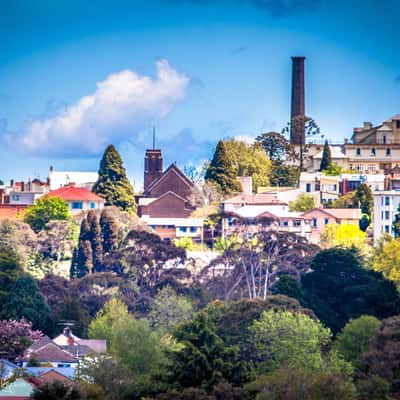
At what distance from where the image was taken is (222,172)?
4845 inches

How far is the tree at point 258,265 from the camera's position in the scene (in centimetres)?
9356

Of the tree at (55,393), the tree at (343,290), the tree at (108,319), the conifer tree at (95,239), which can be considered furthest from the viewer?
the conifer tree at (95,239)

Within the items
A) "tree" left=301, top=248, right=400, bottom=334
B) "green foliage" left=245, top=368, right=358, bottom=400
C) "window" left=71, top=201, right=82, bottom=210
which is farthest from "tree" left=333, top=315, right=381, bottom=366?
"window" left=71, top=201, right=82, bottom=210

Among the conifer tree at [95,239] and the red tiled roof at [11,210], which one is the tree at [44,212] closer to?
the red tiled roof at [11,210]

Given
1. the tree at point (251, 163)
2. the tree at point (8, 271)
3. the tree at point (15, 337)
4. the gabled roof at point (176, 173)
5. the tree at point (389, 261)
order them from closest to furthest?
the tree at point (15, 337) → the tree at point (8, 271) → the tree at point (389, 261) → the gabled roof at point (176, 173) → the tree at point (251, 163)

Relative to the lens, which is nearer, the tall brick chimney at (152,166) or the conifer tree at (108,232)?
the conifer tree at (108,232)

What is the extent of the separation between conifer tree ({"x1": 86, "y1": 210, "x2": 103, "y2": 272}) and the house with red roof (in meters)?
11.7

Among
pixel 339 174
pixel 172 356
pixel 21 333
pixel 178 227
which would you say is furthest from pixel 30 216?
pixel 172 356

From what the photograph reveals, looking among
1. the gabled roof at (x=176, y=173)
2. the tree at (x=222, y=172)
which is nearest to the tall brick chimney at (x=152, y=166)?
the gabled roof at (x=176, y=173)

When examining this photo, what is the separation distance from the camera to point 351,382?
6406cm

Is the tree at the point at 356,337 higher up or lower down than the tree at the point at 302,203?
lower down

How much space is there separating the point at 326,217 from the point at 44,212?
17.3 metres

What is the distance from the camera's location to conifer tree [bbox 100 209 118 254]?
4102 inches

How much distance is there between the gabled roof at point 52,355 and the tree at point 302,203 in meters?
46.8
